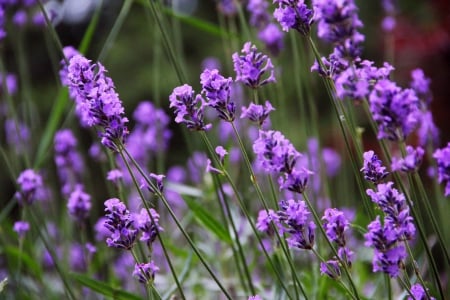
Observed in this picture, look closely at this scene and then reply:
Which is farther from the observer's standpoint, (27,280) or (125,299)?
(27,280)

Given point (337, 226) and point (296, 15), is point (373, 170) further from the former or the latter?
point (296, 15)

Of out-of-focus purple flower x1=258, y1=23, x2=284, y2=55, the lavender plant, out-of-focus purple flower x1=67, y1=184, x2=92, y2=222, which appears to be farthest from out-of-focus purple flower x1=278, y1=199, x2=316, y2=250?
out-of-focus purple flower x1=258, y1=23, x2=284, y2=55

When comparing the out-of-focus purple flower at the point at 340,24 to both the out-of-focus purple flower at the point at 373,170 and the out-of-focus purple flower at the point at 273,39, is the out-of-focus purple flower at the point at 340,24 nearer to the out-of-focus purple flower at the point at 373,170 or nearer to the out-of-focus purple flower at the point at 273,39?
the out-of-focus purple flower at the point at 373,170

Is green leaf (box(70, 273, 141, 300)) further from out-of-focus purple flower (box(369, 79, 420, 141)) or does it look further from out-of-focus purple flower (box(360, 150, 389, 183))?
out-of-focus purple flower (box(369, 79, 420, 141))

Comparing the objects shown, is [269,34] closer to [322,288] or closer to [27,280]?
[322,288]

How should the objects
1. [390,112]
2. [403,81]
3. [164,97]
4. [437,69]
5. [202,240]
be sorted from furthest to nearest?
[164,97] < [403,81] < [437,69] < [202,240] < [390,112]

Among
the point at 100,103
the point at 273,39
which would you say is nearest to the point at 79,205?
the point at 100,103

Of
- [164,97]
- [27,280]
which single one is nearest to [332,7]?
[27,280]
